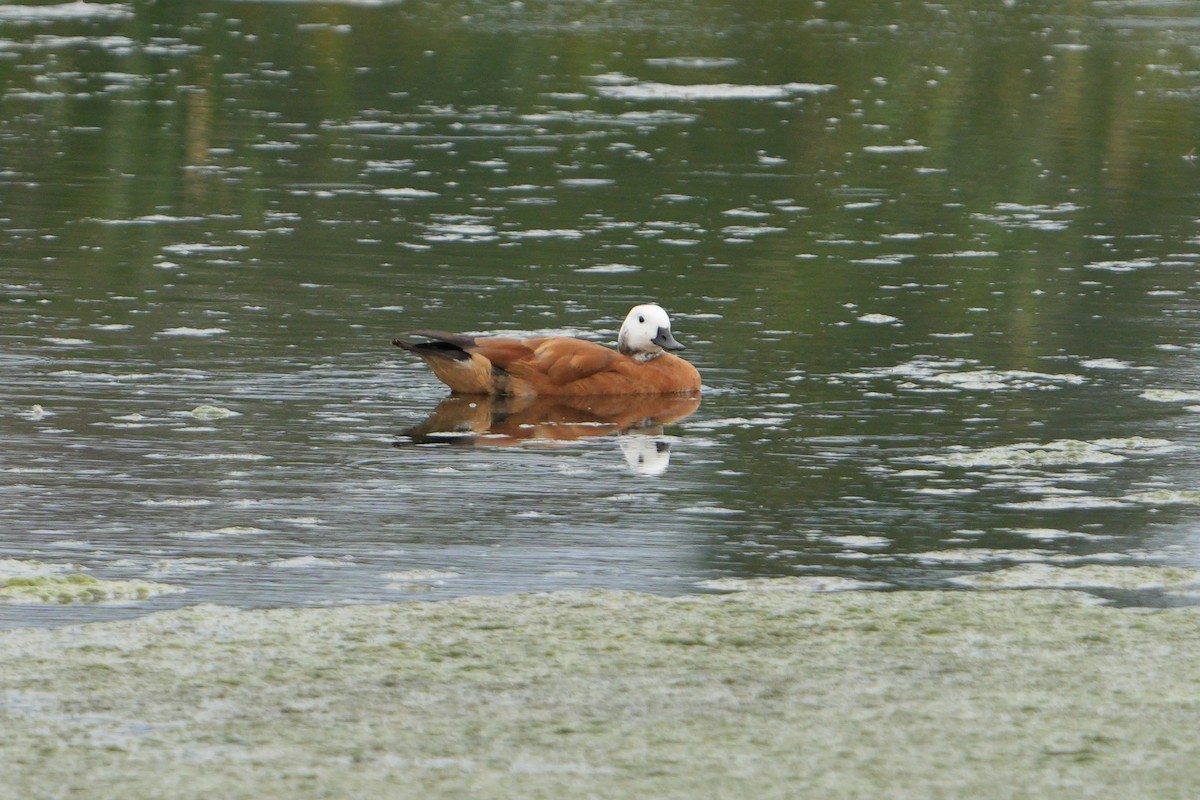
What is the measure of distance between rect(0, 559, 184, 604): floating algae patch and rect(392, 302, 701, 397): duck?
12.9ft

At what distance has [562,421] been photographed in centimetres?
1106

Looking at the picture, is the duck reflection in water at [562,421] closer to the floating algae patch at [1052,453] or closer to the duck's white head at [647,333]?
the duck's white head at [647,333]

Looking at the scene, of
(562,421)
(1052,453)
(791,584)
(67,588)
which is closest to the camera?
(67,588)

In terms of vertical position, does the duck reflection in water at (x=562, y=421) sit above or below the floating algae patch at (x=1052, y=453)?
below

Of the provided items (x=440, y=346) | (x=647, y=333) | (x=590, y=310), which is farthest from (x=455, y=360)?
(x=590, y=310)

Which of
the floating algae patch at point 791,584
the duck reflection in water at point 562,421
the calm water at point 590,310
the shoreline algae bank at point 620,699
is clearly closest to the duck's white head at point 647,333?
the duck reflection in water at point 562,421

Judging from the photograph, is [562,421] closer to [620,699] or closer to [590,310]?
[590,310]

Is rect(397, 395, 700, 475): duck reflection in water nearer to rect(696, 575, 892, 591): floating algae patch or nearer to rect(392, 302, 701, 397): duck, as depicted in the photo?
rect(392, 302, 701, 397): duck

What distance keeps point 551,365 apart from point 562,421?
461 millimetres

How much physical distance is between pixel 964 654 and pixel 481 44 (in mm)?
27090

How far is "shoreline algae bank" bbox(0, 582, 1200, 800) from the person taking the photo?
5633 mm

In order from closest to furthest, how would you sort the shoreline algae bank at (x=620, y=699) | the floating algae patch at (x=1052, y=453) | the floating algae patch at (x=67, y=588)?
the shoreline algae bank at (x=620, y=699)
the floating algae patch at (x=67, y=588)
the floating algae patch at (x=1052, y=453)

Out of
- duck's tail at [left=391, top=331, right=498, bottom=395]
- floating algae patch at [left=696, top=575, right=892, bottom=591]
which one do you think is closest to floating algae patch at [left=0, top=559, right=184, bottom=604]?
floating algae patch at [left=696, top=575, right=892, bottom=591]

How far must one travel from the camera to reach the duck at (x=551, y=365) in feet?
37.2
